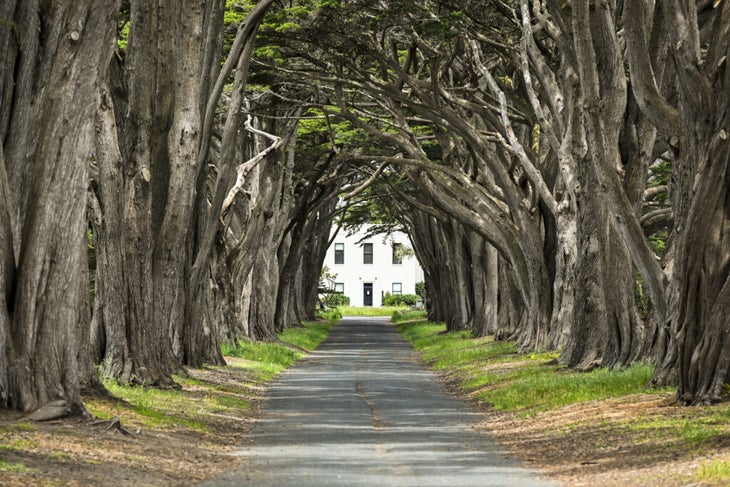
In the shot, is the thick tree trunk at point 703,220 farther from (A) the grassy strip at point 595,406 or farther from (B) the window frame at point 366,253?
(B) the window frame at point 366,253

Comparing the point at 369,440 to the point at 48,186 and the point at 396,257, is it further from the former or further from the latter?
the point at 396,257

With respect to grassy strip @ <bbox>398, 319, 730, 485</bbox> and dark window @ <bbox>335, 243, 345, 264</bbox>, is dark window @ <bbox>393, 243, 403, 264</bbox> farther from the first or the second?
grassy strip @ <bbox>398, 319, 730, 485</bbox>

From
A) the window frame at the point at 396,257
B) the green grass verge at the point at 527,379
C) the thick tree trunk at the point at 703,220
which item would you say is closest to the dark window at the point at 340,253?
the window frame at the point at 396,257

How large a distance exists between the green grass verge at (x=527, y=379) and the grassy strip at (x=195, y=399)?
359 centimetres

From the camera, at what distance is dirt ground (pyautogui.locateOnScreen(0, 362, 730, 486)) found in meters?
9.96

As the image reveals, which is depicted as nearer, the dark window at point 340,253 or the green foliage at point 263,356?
the green foliage at point 263,356

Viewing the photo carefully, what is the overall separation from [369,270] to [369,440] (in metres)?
101

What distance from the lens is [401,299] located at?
367ft

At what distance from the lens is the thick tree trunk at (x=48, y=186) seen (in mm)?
12539

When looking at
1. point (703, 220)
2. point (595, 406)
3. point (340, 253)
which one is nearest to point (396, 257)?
point (340, 253)

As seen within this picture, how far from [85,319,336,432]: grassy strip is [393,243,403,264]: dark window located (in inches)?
2972

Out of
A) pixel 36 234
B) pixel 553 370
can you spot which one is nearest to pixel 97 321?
pixel 36 234

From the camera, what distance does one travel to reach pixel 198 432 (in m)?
14.3

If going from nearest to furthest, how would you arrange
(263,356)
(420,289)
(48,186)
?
(48,186) < (263,356) < (420,289)
